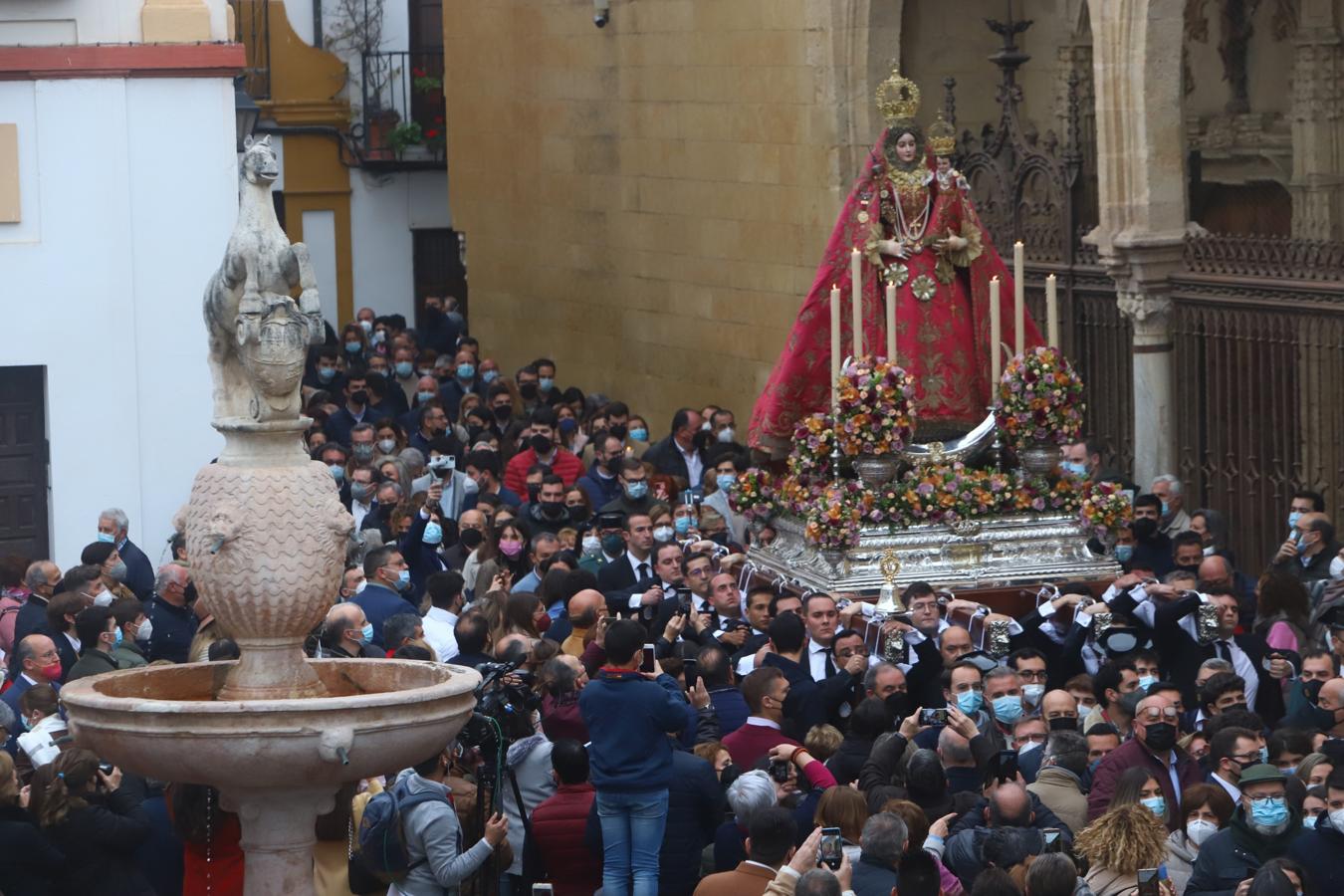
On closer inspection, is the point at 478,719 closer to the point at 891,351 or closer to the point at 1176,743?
the point at 1176,743

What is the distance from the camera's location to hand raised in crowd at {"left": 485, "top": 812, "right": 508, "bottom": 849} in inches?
323

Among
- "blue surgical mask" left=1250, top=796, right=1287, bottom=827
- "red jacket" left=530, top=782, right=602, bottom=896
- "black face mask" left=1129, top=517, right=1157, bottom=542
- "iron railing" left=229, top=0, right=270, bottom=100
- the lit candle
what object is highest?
"iron railing" left=229, top=0, right=270, bottom=100

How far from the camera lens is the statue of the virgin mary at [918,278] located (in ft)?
42.5

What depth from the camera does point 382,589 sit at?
37.5 ft

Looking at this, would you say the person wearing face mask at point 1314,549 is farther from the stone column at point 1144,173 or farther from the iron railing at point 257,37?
the iron railing at point 257,37

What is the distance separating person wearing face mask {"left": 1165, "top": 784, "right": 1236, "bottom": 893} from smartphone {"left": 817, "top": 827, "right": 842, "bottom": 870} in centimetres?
131

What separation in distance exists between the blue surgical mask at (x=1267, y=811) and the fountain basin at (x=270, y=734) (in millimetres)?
2407

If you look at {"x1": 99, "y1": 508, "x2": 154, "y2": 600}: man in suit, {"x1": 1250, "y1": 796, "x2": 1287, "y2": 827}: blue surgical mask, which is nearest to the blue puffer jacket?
{"x1": 1250, "y1": 796, "x2": 1287, "y2": 827}: blue surgical mask

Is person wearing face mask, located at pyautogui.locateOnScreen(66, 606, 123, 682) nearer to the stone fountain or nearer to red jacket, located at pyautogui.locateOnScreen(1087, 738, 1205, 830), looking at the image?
the stone fountain

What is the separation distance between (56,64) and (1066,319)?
635 centimetres

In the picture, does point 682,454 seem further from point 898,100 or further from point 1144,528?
point 1144,528

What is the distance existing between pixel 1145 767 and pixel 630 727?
1.69m

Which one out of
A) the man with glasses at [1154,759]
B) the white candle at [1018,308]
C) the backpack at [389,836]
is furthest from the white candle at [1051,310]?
the backpack at [389,836]

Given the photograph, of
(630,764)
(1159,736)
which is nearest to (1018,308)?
(1159,736)
